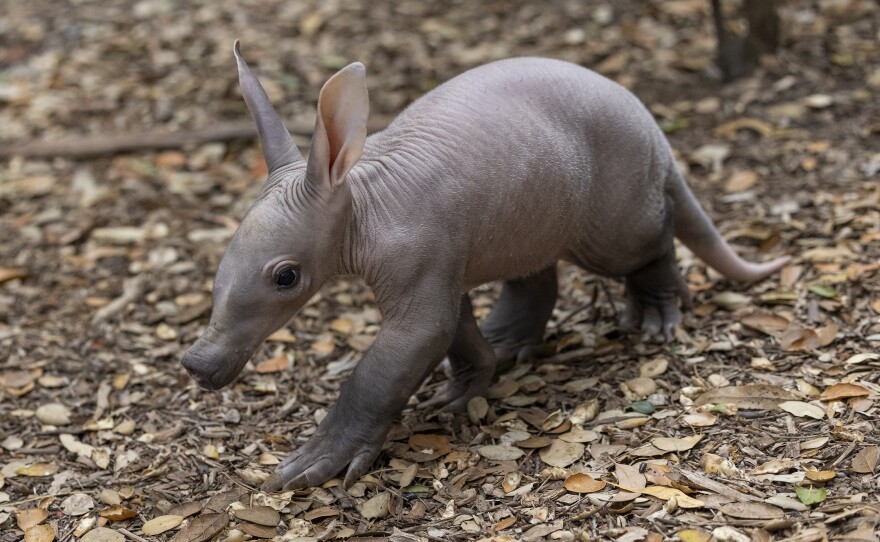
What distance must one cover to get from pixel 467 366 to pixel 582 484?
3.43ft

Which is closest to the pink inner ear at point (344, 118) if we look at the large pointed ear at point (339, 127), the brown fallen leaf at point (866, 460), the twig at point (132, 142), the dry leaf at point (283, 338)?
the large pointed ear at point (339, 127)

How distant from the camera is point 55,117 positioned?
29.3 ft

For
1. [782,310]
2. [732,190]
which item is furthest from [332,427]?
[732,190]

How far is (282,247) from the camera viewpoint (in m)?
4.31

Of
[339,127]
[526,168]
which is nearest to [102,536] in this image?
[339,127]

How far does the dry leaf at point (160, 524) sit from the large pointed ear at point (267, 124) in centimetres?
154

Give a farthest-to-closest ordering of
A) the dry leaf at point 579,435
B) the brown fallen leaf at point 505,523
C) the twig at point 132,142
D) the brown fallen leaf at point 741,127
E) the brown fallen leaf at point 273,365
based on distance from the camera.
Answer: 1. the twig at point 132,142
2. the brown fallen leaf at point 741,127
3. the brown fallen leaf at point 273,365
4. the dry leaf at point 579,435
5. the brown fallen leaf at point 505,523

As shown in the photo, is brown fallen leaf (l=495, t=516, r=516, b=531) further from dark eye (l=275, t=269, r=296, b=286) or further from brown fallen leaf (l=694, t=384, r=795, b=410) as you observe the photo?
dark eye (l=275, t=269, r=296, b=286)

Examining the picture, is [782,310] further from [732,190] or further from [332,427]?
[332,427]

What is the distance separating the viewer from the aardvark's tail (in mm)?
5680

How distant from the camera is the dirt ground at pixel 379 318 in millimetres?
4562

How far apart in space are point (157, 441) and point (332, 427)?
3.42 feet

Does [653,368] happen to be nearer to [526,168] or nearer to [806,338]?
[806,338]

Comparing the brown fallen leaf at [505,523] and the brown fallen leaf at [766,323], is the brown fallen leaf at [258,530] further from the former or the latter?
the brown fallen leaf at [766,323]
